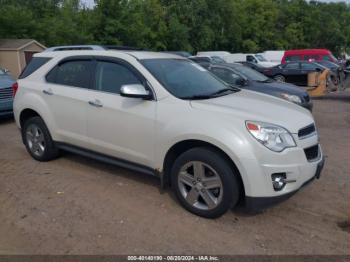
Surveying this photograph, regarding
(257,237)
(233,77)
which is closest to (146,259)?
(257,237)

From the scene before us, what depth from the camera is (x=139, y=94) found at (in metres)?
4.39

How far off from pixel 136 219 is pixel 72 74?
2347 mm

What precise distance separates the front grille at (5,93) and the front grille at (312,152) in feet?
25.5

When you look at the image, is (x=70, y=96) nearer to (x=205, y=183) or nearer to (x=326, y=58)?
(x=205, y=183)

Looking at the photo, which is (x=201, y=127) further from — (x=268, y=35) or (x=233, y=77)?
(x=268, y=35)

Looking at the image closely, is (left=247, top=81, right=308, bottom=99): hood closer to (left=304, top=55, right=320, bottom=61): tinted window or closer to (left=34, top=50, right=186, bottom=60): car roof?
(left=34, top=50, right=186, bottom=60): car roof

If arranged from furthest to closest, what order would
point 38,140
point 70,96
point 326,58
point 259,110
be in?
point 326,58 → point 38,140 → point 70,96 → point 259,110

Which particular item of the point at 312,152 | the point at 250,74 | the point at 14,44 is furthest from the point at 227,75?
the point at 14,44

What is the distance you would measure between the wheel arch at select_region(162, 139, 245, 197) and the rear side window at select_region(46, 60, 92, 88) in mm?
1589

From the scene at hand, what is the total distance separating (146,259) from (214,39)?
Result: 50.3 m

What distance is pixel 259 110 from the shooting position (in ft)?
13.8

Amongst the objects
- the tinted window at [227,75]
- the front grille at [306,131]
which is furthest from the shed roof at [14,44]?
the front grille at [306,131]

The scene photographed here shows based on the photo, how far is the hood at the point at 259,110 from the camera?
13.1 feet

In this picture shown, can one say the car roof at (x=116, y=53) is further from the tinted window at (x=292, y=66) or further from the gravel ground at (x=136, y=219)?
the tinted window at (x=292, y=66)
